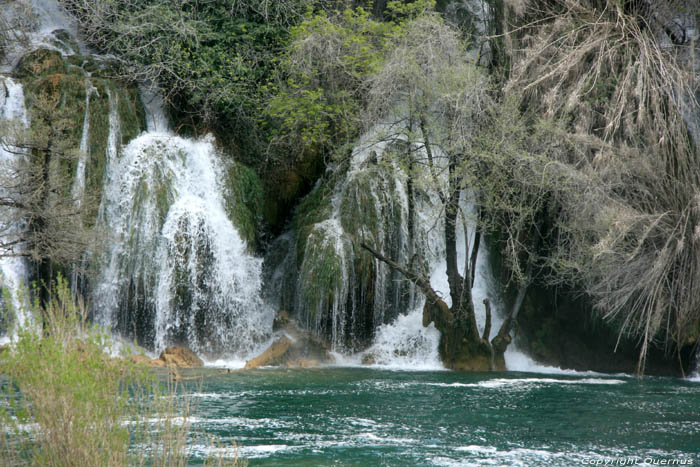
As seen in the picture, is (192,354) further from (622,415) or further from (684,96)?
(684,96)

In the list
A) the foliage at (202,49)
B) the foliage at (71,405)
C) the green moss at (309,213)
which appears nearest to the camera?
the foliage at (71,405)

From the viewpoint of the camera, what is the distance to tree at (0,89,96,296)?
473 inches

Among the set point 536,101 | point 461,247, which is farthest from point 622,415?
point 461,247

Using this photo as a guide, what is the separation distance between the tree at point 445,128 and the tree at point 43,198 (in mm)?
6061

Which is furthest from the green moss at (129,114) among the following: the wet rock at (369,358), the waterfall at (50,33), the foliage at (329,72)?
the wet rock at (369,358)

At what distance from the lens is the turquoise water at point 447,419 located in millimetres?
7020

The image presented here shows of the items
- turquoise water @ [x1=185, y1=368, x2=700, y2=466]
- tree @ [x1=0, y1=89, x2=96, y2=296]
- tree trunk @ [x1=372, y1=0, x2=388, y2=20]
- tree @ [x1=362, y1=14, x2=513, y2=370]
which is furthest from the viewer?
tree trunk @ [x1=372, y1=0, x2=388, y2=20]

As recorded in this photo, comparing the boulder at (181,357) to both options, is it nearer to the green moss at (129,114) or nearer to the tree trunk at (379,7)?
the green moss at (129,114)

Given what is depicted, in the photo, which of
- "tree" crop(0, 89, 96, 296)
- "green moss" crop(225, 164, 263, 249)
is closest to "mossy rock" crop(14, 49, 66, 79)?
"tree" crop(0, 89, 96, 296)

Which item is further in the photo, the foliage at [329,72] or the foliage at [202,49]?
the foliage at [202,49]

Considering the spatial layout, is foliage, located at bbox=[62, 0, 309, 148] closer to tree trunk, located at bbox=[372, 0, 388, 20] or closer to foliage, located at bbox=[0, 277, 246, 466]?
tree trunk, located at bbox=[372, 0, 388, 20]

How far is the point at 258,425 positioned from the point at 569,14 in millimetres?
11378

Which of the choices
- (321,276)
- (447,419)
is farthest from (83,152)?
(447,419)

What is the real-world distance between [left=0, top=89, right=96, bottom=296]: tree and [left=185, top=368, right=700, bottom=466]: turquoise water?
13.0 ft
